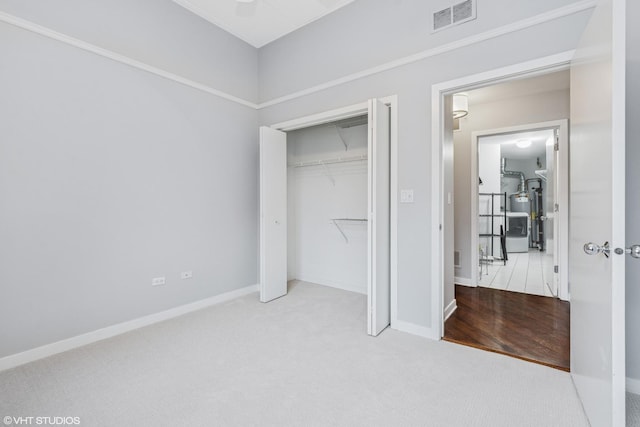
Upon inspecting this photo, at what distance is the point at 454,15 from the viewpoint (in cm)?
238

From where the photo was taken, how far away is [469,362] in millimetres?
2102

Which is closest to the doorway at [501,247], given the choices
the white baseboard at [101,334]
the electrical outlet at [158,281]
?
the white baseboard at [101,334]

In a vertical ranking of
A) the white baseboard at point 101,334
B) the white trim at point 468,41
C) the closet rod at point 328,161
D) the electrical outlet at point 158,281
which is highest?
the white trim at point 468,41

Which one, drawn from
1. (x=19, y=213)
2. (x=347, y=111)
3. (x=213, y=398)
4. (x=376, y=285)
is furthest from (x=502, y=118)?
(x=19, y=213)

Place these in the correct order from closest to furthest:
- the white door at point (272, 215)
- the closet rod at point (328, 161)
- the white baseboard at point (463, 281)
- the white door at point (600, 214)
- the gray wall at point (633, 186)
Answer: the white door at point (600, 214) → the gray wall at point (633, 186) → the white door at point (272, 215) → the closet rod at point (328, 161) → the white baseboard at point (463, 281)

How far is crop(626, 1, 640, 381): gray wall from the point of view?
1786 millimetres

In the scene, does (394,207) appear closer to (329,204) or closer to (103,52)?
(329,204)

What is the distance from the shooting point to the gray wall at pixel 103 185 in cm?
210

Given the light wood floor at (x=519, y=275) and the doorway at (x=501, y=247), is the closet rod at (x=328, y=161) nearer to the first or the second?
the doorway at (x=501, y=247)

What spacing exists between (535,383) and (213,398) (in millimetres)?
2032

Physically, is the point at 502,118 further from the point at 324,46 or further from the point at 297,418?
the point at 297,418

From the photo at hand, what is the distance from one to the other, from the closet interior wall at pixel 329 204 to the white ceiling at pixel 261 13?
1.26 m

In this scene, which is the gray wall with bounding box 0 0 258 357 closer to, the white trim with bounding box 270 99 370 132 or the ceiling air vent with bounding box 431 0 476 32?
the white trim with bounding box 270 99 370 132

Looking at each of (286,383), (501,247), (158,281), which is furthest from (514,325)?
(501,247)
